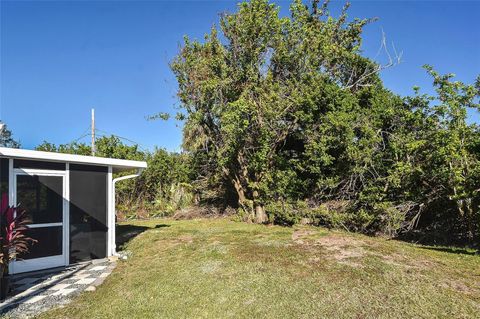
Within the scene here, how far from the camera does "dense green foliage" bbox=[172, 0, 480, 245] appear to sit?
9.45m

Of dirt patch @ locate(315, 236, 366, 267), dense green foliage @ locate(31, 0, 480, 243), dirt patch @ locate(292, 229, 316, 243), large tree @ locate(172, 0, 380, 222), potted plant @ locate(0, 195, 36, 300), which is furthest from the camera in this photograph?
large tree @ locate(172, 0, 380, 222)

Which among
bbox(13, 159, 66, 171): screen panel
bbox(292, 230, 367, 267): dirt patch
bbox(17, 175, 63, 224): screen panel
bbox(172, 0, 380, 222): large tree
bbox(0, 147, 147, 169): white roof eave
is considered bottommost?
bbox(292, 230, 367, 267): dirt patch

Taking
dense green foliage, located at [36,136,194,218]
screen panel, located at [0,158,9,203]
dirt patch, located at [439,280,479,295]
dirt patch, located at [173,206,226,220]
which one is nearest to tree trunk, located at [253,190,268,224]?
dirt patch, located at [173,206,226,220]

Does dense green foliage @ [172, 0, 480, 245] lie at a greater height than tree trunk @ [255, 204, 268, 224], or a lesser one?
greater

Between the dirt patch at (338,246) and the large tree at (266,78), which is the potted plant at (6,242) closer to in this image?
the dirt patch at (338,246)

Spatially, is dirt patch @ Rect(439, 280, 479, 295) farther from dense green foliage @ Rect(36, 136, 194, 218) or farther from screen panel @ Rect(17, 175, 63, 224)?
dense green foliage @ Rect(36, 136, 194, 218)

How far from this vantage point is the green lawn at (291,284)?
4.52 metres

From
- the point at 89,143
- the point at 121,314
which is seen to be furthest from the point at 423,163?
the point at 89,143

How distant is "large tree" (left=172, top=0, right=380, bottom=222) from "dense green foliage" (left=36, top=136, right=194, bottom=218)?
591cm

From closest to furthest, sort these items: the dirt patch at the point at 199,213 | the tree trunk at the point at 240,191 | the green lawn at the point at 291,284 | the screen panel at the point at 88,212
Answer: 1. the green lawn at the point at 291,284
2. the screen panel at the point at 88,212
3. the tree trunk at the point at 240,191
4. the dirt patch at the point at 199,213

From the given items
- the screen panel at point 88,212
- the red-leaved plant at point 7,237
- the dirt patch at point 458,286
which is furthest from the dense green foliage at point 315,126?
the red-leaved plant at point 7,237

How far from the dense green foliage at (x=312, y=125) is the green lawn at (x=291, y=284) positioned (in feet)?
8.34

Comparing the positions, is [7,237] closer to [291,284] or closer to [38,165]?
[38,165]

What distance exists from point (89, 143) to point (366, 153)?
19354 mm
